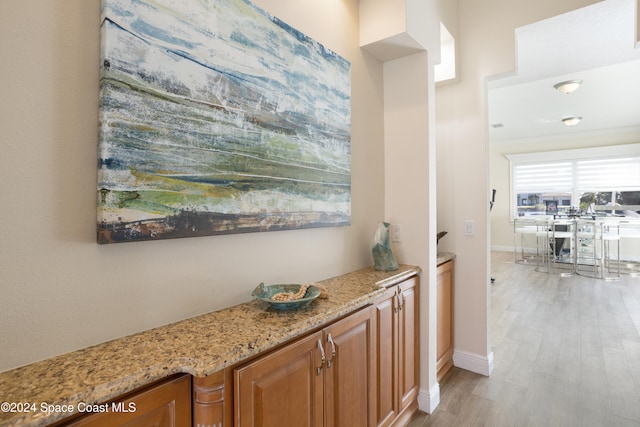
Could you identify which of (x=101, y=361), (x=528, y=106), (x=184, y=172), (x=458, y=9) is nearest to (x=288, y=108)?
(x=184, y=172)

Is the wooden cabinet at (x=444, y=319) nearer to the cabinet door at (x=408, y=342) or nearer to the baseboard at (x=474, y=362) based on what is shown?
the baseboard at (x=474, y=362)

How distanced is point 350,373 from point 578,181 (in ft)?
27.8

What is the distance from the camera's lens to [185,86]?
1112mm

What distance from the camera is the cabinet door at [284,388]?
0.96 metres

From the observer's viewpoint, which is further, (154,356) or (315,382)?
(315,382)

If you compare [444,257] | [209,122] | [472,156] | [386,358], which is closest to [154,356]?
[209,122]

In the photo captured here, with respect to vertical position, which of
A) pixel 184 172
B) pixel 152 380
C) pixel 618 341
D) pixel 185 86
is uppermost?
pixel 185 86

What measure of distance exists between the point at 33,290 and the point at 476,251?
9.03 feet

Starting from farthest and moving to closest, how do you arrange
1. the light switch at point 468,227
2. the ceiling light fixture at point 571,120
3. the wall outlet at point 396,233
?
the ceiling light fixture at point 571,120 → the light switch at point 468,227 → the wall outlet at point 396,233

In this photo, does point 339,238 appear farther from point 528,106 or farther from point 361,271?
point 528,106

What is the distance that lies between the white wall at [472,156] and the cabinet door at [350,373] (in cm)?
144

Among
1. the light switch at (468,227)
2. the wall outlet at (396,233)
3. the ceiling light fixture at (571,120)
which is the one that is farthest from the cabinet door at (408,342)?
the ceiling light fixture at (571,120)

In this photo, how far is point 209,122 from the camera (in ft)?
3.87

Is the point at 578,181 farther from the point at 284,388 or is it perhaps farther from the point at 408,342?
the point at 284,388
